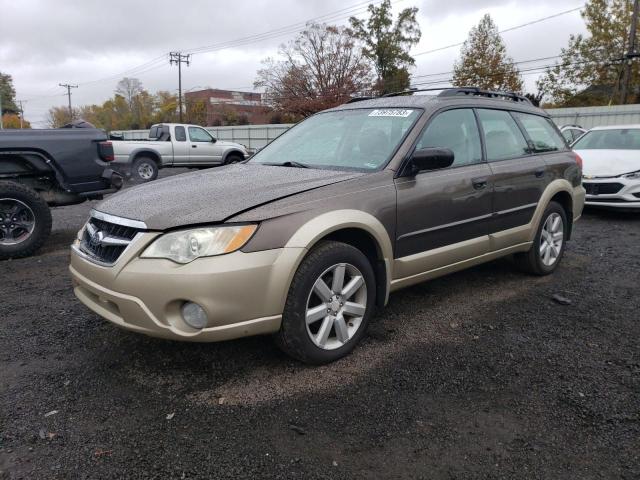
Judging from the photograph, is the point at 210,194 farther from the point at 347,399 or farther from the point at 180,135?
the point at 180,135

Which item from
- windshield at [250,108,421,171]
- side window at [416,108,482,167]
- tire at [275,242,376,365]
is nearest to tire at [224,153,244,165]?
windshield at [250,108,421,171]

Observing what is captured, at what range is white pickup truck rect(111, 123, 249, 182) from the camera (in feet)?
49.3

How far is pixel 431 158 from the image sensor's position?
127 inches

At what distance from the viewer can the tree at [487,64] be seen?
33906mm

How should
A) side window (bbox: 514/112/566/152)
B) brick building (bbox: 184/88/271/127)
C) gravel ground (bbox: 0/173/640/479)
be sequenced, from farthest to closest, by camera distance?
brick building (bbox: 184/88/271/127) < side window (bbox: 514/112/566/152) < gravel ground (bbox: 0/173/640/479)

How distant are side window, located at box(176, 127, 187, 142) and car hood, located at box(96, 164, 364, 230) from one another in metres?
13.8

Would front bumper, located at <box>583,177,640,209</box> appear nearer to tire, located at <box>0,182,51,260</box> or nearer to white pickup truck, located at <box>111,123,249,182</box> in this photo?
tire, located at <box>0,182,51,260</box>

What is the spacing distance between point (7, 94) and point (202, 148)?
277 ft

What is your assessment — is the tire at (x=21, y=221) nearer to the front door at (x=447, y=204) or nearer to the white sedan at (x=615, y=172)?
the front door at (x=447, y=204)

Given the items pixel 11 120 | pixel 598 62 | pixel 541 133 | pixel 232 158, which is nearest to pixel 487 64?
pixel 598 62

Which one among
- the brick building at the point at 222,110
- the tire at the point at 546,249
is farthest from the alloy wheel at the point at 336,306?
the brick building at the point at 222,110

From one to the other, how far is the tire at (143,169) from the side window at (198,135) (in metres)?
1.75

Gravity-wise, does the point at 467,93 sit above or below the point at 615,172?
above

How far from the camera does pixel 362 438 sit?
2.34m
